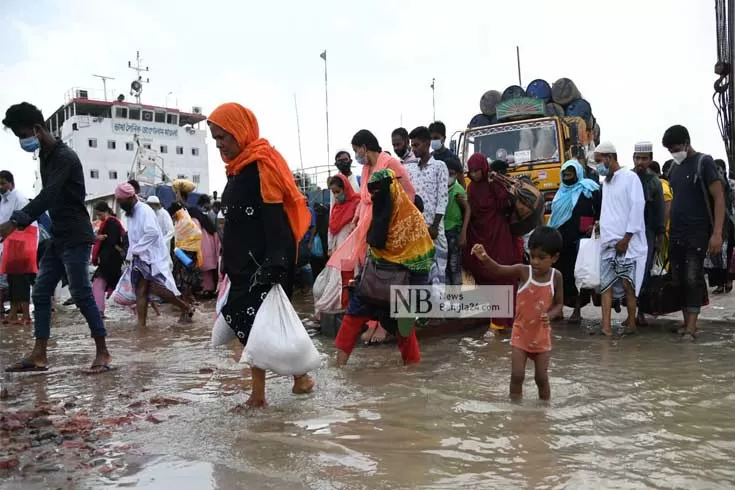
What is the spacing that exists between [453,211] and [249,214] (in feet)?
11.0

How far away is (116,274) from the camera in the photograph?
316 inches

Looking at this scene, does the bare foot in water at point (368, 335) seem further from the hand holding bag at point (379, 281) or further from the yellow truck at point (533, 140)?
the yellow truck at point (533, 140)

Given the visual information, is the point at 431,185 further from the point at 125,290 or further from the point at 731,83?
the point at 125,290

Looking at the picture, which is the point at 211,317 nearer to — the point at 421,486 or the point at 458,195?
the point at 458,195

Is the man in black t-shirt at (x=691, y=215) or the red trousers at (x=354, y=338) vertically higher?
the man in black t-shirt at (x=691, y=215)

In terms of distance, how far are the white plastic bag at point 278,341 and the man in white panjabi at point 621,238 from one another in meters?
3.37

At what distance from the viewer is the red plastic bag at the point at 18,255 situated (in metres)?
8.01

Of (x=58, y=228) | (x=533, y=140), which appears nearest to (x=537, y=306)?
(x=58, y=228)

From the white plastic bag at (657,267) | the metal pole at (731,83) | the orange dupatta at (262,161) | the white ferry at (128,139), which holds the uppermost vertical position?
the white ferry at (128,139)

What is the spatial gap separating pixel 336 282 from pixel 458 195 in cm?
151

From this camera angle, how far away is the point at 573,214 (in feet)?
22.2

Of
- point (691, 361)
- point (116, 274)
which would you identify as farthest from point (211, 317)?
point (691, 361)

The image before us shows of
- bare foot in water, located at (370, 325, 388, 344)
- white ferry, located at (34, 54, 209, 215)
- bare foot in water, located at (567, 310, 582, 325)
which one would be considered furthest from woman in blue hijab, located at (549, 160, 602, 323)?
white ferry, located at (34, 54, 209, 215)

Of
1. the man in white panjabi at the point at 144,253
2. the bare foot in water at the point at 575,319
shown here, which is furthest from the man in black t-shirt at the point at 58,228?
the bare foot in water at the point at 575,319
